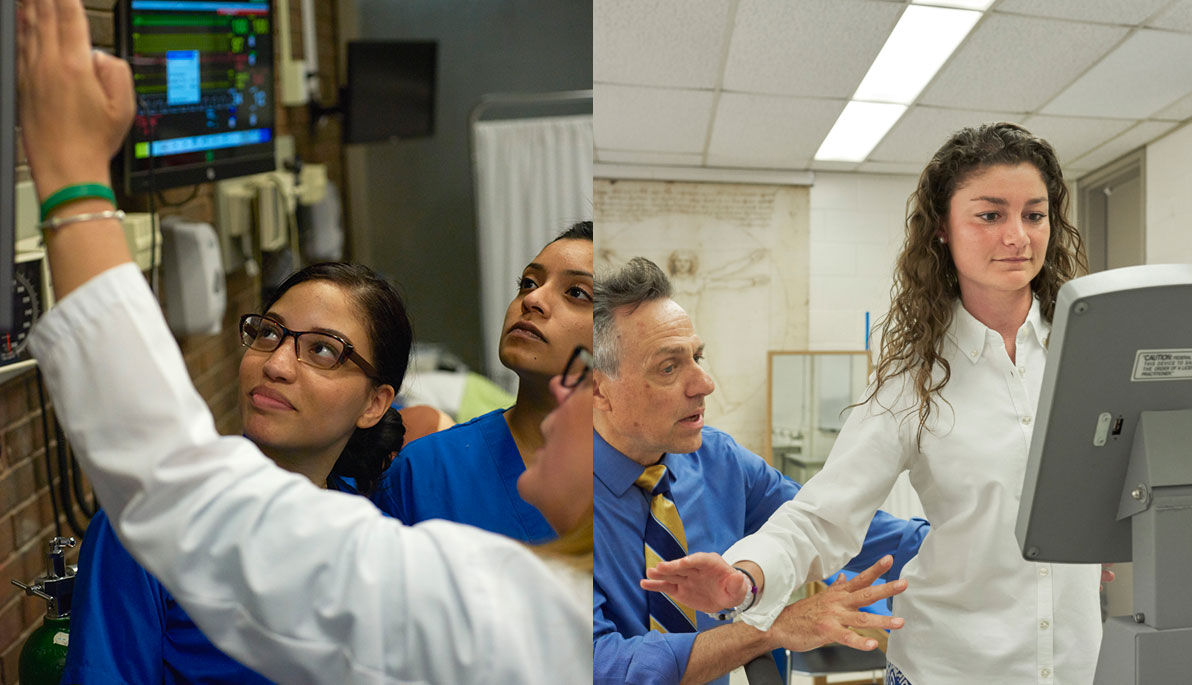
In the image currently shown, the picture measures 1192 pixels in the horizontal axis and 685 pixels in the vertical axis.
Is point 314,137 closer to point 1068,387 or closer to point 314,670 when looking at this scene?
point 314,670

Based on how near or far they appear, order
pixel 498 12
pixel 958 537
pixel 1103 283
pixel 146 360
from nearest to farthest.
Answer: pixel 146 360
pixel 1103 283
pixel 958 537
pixel 498 12

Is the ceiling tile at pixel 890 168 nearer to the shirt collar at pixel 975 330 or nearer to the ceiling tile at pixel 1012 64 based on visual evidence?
the ceiling tile at pixel 1012 64

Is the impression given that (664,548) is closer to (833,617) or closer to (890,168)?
(833,617)

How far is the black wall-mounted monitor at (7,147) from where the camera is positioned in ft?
2.38

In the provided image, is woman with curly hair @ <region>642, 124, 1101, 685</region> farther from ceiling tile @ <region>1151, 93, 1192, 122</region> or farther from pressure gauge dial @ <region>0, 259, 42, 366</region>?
pressure gauge dial @ <region>0, 259, 42, 366</region>

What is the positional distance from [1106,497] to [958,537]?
21 cm

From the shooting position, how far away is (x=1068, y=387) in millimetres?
1121

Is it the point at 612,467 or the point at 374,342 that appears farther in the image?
the point at 612,467

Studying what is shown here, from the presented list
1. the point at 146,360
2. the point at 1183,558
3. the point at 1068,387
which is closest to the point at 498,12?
the point at 146,360

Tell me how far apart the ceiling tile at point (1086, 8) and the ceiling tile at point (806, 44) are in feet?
0.64

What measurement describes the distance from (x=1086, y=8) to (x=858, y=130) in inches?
16.0

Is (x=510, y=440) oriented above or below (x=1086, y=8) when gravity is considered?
below

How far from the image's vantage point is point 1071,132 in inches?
52.7

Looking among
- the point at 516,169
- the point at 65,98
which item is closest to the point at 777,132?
the point at 65,98
